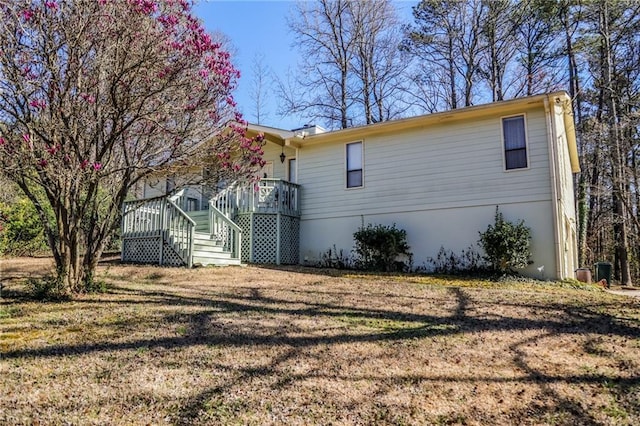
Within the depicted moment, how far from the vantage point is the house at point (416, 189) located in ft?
33.7

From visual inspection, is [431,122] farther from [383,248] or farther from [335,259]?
[335,259]

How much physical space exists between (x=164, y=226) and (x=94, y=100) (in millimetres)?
5696

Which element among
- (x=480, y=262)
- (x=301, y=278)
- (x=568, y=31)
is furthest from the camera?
(x=568, y=31)

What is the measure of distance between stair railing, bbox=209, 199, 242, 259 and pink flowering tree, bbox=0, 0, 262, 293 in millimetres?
4704

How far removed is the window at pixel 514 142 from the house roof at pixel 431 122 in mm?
265

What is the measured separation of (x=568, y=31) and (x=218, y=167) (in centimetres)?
1968

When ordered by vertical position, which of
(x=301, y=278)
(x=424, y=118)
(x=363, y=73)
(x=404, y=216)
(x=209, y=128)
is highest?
(x=363, y=73)

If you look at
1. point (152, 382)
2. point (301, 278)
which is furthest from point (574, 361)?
point (301, 278)

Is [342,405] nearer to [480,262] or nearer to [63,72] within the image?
[63,72]

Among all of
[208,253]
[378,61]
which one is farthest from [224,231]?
[378,61]

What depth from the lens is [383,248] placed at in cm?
1131

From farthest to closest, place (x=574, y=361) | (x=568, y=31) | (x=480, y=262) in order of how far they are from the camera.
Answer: (x=568, y=31)
(x=480, y=262)
(x=574, y=361)

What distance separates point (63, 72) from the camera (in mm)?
5348

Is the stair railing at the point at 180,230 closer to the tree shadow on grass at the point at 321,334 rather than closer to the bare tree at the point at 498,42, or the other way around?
the tree shadow on grass at the point at 321,334
